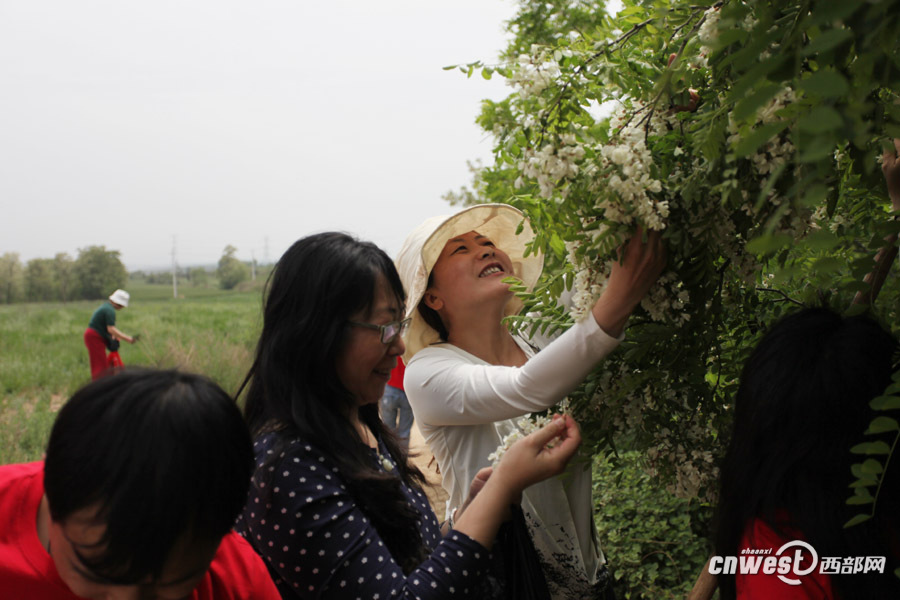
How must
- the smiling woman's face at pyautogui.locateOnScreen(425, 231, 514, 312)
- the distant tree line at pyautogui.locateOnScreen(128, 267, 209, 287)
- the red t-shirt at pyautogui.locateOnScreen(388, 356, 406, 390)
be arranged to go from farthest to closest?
the distant tree line at pyautogui.locateOnScreen(128, 267, 209, 287) < the red t-shirt at pyautogui.locateOnScreen(388, 356, 406, 390) < the smiling woman's face at pyautogui.locateOnScreen(425, 231, 514, 312)

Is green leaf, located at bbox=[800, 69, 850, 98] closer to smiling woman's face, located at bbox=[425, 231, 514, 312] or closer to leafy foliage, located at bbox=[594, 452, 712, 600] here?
smiling woman's face, located at bbox=[425, 231, 514, 312]

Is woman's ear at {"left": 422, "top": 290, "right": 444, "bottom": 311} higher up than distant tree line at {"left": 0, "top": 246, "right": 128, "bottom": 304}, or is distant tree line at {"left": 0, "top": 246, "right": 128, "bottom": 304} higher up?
woman's ear at {"left": 422, "top": 290, "right": 444, "bottom": 311}

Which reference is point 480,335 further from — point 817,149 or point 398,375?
point 398,375

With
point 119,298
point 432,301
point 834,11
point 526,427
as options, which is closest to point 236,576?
point 526,427

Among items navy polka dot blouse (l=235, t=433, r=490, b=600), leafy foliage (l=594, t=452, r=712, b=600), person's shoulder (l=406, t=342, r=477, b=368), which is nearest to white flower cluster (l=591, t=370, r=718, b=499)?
navy polka dot blouse (l=235, t=433, r=490, b=600)

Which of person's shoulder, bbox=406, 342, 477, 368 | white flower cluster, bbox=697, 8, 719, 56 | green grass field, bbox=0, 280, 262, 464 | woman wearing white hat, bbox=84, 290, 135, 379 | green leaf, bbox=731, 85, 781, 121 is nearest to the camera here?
green leaf, bbox=731, 85, 781, 121

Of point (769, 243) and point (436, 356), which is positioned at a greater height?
point (769, 243)

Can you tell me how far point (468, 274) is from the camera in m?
2.46

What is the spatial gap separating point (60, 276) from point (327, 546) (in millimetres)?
24525

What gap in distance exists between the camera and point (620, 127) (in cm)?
142

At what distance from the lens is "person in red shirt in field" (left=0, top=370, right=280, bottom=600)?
3.61 feet

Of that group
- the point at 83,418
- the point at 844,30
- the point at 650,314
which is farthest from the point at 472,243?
the point at 844,30

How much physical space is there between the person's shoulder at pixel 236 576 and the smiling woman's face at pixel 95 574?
16 centimetres

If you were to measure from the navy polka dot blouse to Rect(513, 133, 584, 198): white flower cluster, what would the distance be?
2.70 ft
